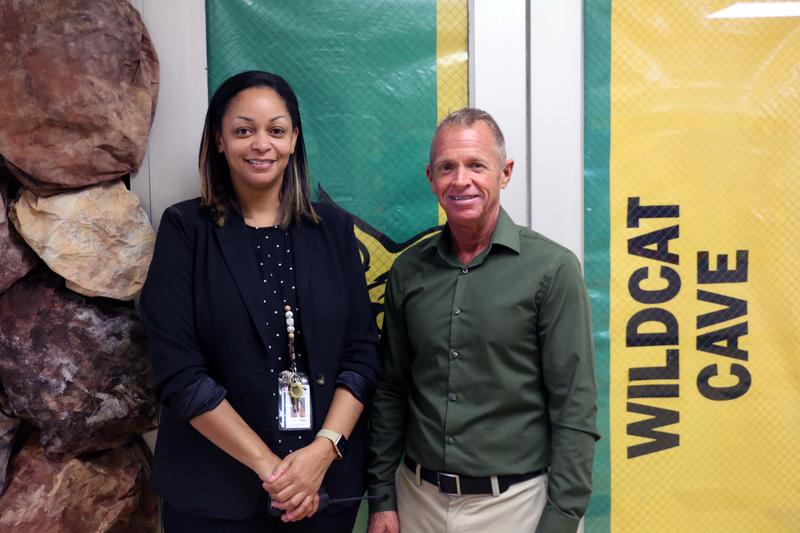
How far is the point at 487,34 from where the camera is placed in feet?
6.61

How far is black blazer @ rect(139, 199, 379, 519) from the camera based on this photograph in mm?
1513

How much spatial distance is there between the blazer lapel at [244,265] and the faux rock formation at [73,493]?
0.69 meters

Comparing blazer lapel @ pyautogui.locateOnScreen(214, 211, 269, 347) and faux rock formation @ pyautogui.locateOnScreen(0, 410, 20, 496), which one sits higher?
blazer lapel @ pyautogui.locateOnScreen(214, 211, 269, 347)

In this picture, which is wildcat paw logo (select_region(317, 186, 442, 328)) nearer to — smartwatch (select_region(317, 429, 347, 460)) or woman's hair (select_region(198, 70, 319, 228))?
woman's hair (select_region(198, 70, 319, 228))

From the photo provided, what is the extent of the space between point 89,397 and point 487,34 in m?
1.42

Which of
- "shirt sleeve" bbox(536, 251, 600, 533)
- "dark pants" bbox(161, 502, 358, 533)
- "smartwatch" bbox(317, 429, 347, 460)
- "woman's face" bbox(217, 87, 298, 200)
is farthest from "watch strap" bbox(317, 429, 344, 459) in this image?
"woman's face" bbox(217, 87, 298, 200)

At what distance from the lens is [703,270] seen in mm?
2064

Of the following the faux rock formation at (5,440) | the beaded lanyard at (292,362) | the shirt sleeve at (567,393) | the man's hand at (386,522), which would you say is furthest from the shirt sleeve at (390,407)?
the faux rock formation at (5,440)

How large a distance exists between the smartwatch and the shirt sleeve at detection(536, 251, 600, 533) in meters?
0.45

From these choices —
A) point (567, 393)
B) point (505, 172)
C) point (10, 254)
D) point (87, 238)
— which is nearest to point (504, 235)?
point (505, 172)

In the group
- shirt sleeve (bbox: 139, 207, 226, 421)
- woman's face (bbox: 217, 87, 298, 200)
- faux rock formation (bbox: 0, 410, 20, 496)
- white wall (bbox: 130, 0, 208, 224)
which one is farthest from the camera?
white wall (bbox: 130, 0, 208, 224)

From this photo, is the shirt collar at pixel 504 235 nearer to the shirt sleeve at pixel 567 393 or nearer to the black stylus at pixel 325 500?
the shirt sleeve at pixel 567 393

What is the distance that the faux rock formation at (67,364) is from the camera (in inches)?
69.2

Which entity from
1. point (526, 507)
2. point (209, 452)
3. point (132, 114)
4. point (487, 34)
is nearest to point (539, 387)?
point (526, 507)
